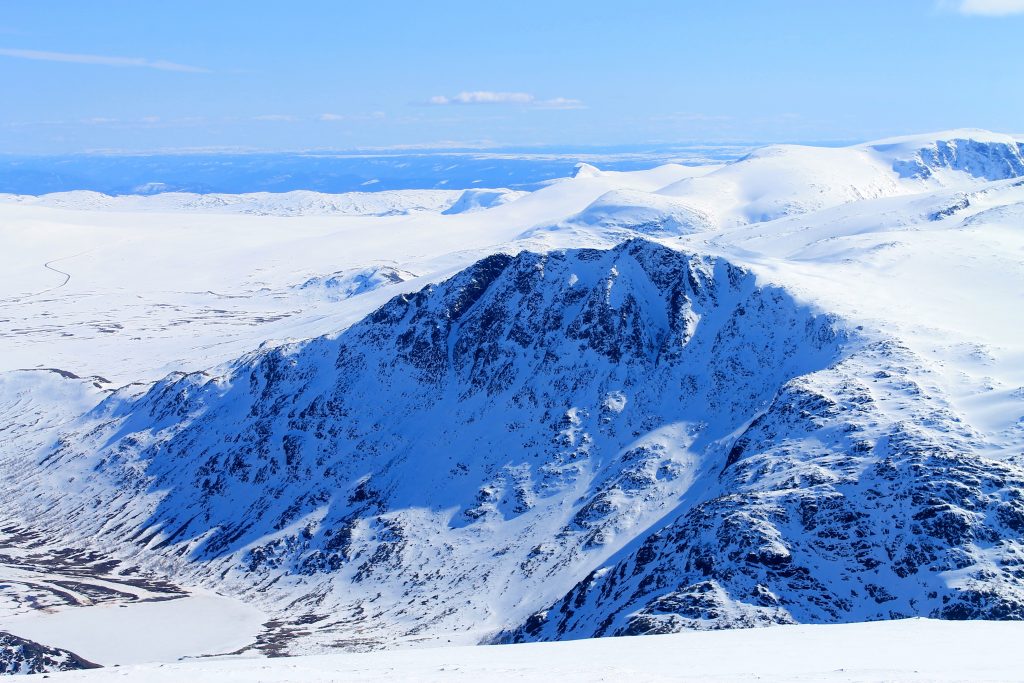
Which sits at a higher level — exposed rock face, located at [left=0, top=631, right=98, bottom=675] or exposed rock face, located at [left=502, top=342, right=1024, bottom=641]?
exposed rock face, located at [left=502, top=342, right=1024, bottom=641]

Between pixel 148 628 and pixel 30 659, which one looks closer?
pixel 30 659

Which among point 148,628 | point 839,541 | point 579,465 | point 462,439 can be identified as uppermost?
point 839,541

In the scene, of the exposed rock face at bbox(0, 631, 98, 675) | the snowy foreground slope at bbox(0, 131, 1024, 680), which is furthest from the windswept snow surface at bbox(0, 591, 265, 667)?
the exposed rock face at bbox(0, 631, 98, 675)

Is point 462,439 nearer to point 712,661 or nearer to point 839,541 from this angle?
point 839,541

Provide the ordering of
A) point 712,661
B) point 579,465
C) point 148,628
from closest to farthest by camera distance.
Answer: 1. point 712,661
2. point 148,628
3. point 579,465

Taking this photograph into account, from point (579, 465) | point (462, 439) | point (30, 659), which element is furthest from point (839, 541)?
point (30, 659)

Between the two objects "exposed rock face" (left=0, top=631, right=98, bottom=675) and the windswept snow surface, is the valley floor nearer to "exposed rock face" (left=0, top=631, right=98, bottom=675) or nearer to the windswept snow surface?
"exposed rock face" (left=0, top=631, right=98, bottom=675)

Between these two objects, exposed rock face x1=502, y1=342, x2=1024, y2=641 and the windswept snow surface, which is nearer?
exposed rock face x1=502, y1=342, x2=1024, y2=641
